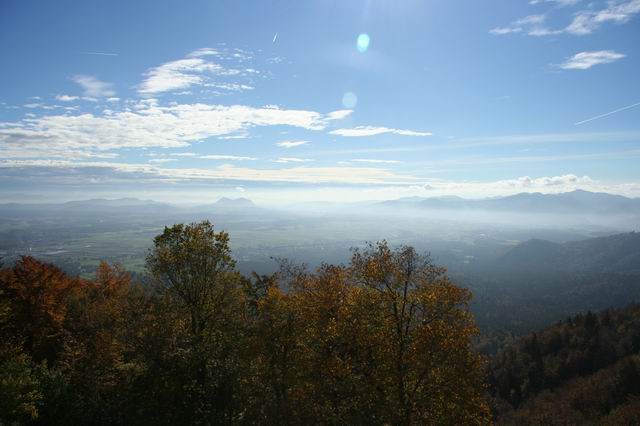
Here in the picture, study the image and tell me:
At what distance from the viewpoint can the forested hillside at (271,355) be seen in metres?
21.0

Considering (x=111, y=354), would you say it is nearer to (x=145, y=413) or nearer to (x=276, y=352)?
(x=145, y=413)

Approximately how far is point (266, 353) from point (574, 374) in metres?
125

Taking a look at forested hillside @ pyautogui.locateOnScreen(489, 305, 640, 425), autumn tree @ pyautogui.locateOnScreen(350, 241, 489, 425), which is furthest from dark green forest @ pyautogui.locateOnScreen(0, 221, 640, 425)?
forested hillside @ pyautogui.locateOnScreen(489, 305, 640, 425)

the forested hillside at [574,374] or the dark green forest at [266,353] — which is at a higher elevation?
the dark green forest at [266,353]

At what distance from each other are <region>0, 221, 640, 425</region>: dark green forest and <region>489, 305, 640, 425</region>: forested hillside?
67383 millimetres

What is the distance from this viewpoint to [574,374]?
11462 cm

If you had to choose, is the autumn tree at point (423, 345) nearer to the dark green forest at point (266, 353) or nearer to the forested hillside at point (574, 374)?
the dark green forest at point (266, 353)

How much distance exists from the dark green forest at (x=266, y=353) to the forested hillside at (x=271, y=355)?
0.08 metres

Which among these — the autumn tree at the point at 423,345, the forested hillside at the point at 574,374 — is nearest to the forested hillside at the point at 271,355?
the autumn tree at the point at 423,345

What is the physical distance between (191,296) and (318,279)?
9542 mm

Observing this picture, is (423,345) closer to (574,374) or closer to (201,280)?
(201,280)

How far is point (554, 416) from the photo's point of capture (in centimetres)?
8331

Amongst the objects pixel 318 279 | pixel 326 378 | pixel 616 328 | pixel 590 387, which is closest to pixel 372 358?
pixel 326 378

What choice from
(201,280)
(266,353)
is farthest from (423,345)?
(201,280)
